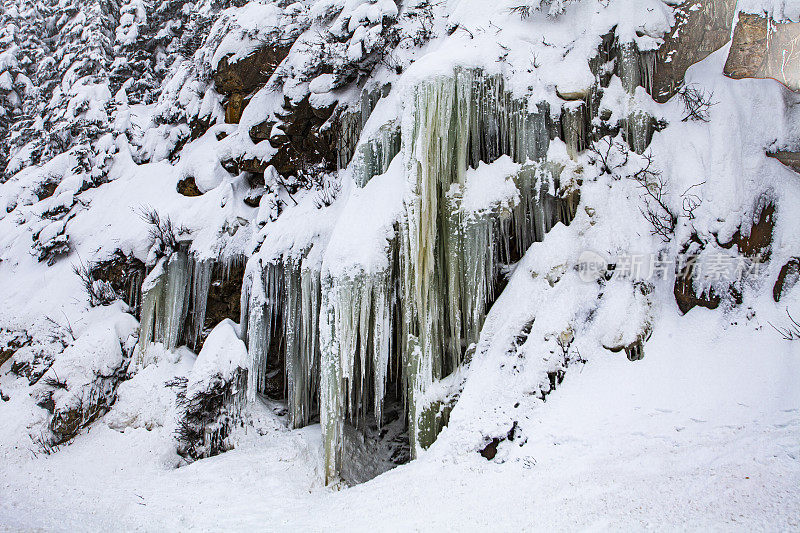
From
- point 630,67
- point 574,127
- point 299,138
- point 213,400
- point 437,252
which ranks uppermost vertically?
point 630,67

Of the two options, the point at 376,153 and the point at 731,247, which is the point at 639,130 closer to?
the point at 731,247

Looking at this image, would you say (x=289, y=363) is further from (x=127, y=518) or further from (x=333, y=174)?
(x=333, y=174)

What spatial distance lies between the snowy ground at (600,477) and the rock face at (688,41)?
326 cm

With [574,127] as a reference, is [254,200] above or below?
below

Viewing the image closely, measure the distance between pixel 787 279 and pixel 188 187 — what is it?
10.1 meters

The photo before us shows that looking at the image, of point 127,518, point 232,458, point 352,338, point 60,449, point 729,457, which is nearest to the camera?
point 729,457

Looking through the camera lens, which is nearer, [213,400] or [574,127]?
[574,127]

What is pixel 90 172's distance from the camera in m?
11.8

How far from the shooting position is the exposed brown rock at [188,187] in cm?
966

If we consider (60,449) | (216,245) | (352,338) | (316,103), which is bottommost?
(60,449)

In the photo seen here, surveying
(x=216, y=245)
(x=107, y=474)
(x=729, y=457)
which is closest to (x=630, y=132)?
(x=729, y=457)

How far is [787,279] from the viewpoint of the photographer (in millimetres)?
4426

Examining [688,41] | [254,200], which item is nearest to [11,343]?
[254,200]

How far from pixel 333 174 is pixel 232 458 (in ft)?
16.4
